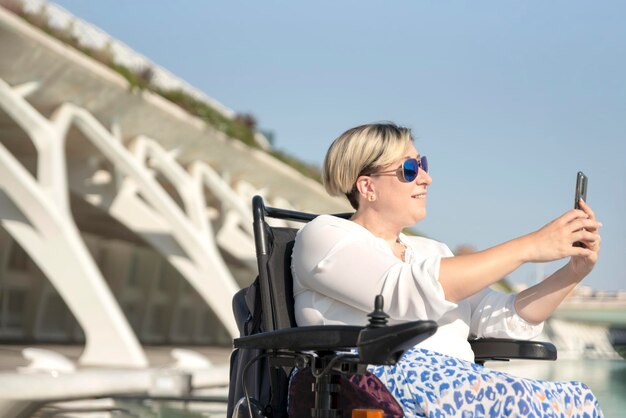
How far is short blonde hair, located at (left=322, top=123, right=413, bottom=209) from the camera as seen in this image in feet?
10.2

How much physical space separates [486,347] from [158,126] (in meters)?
15.7

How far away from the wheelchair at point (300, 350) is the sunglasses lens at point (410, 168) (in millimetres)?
447

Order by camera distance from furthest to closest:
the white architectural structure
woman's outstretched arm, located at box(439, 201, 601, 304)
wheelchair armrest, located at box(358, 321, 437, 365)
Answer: the white architectural structure, woman's outstretched arm, located at box(439, 201, 601, 304), wheelchair armrest, located at box(358, 321, 437, 365)

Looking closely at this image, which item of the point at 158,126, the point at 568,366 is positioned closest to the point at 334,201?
the point at 158,126

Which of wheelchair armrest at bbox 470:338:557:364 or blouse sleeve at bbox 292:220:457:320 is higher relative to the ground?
blouse sleeve at bbox 292:220:457:320

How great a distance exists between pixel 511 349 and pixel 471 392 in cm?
71

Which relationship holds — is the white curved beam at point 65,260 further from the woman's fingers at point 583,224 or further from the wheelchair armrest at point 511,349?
the woman's fingers at point 583,224

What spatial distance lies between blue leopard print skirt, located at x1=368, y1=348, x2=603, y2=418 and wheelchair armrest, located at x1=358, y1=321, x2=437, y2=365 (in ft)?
1.27

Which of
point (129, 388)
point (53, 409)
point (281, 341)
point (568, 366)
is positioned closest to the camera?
point (281, 341)

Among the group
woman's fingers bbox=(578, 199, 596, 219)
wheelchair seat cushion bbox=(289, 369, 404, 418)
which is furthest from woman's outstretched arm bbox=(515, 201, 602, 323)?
wheelchair seat cushion bbox=(289, 369, 404, 418)

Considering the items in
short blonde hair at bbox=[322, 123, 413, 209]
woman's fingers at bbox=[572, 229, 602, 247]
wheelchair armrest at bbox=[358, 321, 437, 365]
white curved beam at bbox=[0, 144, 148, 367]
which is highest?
white curved beam at bbox=[0, 144, 148, 367]

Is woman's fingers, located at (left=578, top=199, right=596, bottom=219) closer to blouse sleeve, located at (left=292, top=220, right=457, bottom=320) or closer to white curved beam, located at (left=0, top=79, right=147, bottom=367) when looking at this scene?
blouse sleeve, located at (left=292, top=220, right=457, bottom=320)

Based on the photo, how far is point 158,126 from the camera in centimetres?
1858

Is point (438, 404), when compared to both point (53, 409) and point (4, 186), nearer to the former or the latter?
point (53, 409)
